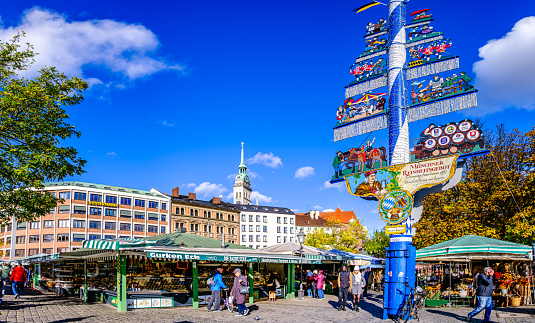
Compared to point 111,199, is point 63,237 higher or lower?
lower

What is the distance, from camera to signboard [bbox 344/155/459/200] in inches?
599

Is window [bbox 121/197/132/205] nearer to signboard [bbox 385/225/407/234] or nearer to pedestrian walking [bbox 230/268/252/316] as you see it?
pedestrian walking [bbox 230/268/252/316]

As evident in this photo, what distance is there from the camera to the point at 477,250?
57.7ft

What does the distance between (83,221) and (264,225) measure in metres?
47.2

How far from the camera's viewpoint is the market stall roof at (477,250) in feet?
57.3

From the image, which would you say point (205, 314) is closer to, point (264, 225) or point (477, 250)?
point (477, 250)

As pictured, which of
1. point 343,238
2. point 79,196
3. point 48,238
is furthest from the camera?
point 79,196

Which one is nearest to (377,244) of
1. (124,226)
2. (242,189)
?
(124,226)

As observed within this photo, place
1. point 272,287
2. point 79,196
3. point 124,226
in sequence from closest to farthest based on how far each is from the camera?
point 272,287 → point 79,196 → point 124,226

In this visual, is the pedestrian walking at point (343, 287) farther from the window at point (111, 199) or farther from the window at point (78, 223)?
the window at point (111, 199)

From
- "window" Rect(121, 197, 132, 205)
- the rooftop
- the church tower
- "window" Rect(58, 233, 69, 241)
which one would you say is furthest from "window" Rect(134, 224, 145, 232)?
the church tower

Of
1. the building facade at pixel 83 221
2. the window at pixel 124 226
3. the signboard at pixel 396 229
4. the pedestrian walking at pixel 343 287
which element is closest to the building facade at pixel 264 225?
the building facade at pixel 83 221

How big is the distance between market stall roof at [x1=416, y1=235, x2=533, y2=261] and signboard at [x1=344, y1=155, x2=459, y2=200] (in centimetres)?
405

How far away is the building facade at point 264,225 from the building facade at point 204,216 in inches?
145
